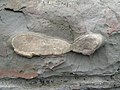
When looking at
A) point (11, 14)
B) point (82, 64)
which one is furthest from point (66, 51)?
point (11, 14)

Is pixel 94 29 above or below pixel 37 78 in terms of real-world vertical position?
above

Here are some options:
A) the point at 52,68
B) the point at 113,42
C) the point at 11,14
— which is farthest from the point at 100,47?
the point at 11,14

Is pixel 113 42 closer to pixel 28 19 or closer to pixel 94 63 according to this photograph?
pixel 94 63

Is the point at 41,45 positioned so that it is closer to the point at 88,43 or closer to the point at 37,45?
the point at 37,45
